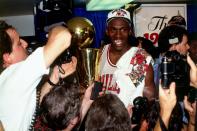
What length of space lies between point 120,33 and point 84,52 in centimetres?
44

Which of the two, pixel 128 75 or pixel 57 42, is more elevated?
pixel 57 42

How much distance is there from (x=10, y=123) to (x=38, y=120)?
0.31 meters

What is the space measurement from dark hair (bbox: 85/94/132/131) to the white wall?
7.13 m

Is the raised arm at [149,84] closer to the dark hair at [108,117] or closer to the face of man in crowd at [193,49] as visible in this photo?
the face of man in crowd at [193,49]

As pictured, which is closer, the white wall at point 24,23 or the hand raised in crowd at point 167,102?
the hand raised in crowd at point 167,102

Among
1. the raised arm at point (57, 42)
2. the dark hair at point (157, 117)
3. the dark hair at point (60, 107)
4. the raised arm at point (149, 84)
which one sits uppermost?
the raised arm at point (57, 42)

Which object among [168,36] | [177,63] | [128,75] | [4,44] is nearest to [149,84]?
[128,75]

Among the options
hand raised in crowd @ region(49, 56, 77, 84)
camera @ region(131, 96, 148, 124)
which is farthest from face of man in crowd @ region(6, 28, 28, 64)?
camera @ region(131, 96, 148, 124)

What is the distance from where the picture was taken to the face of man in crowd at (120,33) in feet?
11.8

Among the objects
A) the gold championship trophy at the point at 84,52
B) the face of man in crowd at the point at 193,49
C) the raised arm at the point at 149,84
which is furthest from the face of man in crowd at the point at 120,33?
the face of man in crowd at the point at 193,49

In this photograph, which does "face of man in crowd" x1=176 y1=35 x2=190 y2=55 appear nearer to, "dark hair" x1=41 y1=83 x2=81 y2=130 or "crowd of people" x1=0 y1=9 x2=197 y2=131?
"crowd of people" x1=0 y1=9 x2=197 y2=131

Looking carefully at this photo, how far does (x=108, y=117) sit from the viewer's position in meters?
1.71

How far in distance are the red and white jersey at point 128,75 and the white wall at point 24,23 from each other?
5.45m

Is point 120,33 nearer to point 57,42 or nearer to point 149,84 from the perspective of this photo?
point 149,84
